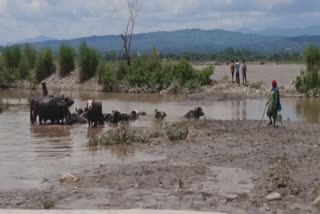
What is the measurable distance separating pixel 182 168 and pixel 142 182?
4.73 ft

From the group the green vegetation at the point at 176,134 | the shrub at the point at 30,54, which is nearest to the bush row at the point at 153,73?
the shrub at the point at 30,54

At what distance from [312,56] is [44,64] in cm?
2132

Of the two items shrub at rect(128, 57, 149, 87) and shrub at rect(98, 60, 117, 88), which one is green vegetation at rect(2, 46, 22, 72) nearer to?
shrub at rect(98, 60, 117, 88)

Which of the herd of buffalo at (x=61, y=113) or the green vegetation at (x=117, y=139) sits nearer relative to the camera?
the green vegetation at (x=117, y=139)

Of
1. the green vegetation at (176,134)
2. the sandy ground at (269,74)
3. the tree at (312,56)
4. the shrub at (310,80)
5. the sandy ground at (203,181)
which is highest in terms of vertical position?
the tree at (312,56)

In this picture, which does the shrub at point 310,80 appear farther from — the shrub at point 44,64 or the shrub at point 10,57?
the shrub at point 10,57

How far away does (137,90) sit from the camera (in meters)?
44.8

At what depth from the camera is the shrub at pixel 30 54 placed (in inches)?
2117

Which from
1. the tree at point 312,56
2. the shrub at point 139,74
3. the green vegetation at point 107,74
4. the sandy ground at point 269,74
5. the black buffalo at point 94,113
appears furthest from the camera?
the sandy ground at point 269,74

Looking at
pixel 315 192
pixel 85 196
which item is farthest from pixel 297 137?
pixel 85 196

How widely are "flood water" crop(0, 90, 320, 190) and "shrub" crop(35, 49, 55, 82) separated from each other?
1483 centimetres

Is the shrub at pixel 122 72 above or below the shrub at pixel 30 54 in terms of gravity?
below

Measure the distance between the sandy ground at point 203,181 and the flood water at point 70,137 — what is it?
0.66 metres

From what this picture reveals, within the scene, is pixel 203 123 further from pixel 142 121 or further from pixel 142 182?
pixel 142 182
